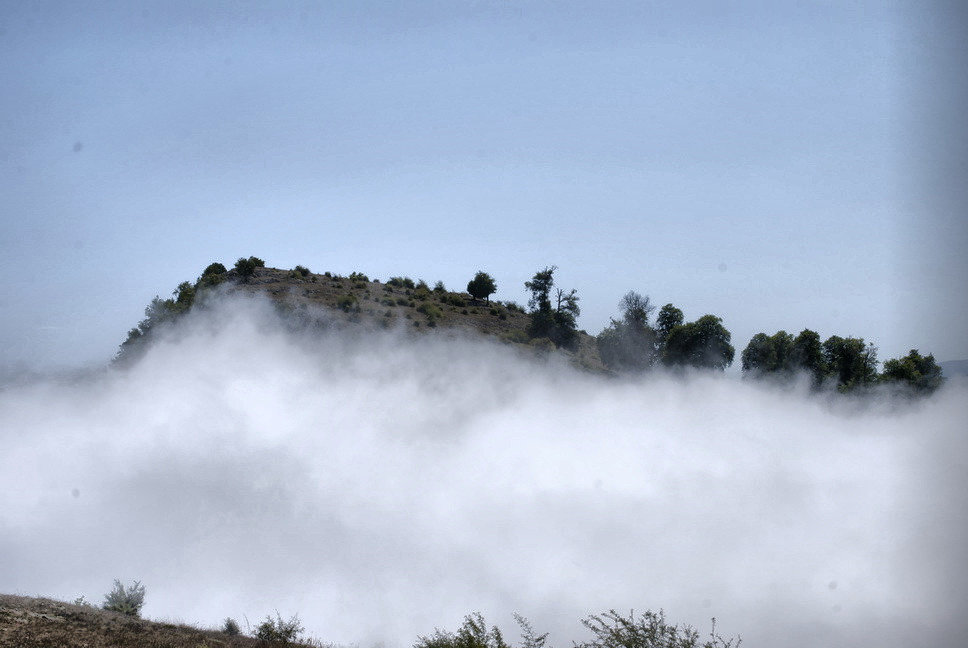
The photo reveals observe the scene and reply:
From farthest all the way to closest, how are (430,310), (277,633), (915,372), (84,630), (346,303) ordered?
(430,310), (346,303), (915,372), (277,633), (84,630)

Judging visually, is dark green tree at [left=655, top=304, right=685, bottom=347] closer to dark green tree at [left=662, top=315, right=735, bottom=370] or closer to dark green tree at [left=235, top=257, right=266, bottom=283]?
dark green tree at [left=662, top=315, right=735, bottom=370]

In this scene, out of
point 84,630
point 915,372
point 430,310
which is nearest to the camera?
point 84,630

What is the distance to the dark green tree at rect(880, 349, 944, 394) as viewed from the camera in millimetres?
83875

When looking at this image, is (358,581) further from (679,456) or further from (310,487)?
(679,456)

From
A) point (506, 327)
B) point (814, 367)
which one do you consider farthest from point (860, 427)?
point (506, 327)

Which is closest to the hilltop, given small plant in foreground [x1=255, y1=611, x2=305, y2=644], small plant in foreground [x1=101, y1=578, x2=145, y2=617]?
small plant in foreground [x1=101, y1=578, x2=145, y2=617]

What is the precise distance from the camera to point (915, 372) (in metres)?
84.4

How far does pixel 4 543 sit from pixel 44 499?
9137mm

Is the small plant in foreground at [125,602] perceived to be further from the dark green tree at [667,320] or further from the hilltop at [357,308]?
→ the dark green tree at [667,320]

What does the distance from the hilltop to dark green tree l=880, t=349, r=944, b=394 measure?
40620 millimetres

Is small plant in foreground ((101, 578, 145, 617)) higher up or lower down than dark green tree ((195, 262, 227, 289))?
lower down

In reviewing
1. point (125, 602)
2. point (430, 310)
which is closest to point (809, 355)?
point (430, 310)

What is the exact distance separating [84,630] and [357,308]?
228 ft

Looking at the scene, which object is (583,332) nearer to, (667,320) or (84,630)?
(667,320)
